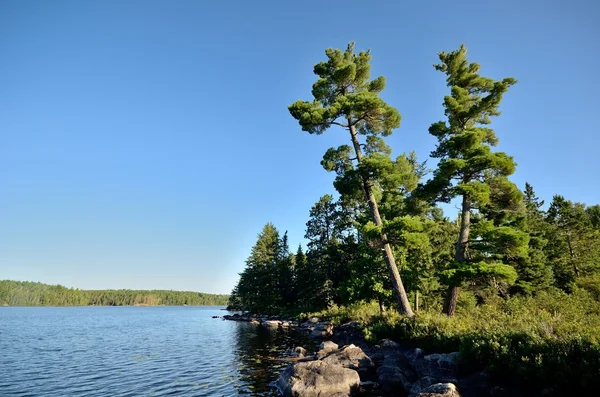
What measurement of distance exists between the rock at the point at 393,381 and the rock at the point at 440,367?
32.6 inches

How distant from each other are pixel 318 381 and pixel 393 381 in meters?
3.02

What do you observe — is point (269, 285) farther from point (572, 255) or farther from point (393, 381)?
point (393, 381)

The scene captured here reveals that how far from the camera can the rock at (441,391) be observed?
915 cm

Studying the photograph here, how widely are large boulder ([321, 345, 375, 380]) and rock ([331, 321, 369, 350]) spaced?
4.45 meters

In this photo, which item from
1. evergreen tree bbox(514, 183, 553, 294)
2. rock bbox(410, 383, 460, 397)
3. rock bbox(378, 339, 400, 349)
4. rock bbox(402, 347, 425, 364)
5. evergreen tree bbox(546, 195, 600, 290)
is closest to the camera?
rock bbox(410, 383, 460, 397)

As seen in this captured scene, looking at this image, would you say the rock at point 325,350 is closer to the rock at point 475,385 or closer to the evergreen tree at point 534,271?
the rock at point 475,385

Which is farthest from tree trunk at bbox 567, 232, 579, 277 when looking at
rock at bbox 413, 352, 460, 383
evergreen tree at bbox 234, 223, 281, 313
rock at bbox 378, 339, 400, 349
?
evergreen tree at bbox 234, 223, 281, 313

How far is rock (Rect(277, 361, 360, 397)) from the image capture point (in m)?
11.3

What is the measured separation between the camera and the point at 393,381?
12.1 metres

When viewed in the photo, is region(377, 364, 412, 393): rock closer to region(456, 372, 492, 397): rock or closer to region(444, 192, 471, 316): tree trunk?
region(456, 372, 492, 397): rock

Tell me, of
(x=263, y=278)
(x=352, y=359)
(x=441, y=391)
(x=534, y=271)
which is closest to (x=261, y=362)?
(x=352, y=359)

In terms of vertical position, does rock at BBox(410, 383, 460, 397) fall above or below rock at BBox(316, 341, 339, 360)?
above

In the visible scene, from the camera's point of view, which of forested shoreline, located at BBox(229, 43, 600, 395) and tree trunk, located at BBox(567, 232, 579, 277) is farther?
tree trunk, located at BBox(567, 232, 579, 277)

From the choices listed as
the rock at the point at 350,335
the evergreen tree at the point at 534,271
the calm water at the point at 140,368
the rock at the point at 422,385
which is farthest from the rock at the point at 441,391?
the evergreen tree at the point at 534,271
